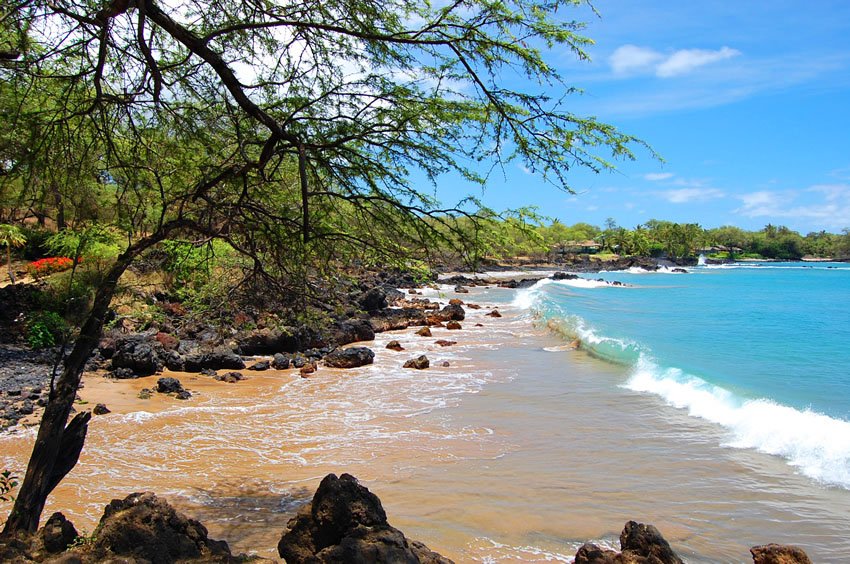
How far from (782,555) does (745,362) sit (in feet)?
52.7

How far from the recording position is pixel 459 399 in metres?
12.2

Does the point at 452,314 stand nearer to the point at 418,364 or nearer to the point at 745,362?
the point at 418,364

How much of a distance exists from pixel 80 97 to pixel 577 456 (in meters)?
7.72

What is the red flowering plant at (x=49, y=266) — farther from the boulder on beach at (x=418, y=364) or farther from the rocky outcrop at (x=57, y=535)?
the rocky outcrop at (x=57, y=535)

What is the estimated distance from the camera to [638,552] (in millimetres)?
4320

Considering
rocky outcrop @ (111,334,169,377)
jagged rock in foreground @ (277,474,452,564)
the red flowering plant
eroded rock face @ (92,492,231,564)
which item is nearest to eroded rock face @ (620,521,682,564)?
jagged rock in foreground @ (277,474,452,564)

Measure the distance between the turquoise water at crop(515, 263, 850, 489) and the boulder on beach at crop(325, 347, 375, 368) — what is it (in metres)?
7.00

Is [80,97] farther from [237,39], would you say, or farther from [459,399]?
[459,399]

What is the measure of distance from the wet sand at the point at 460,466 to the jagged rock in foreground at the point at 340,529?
1634 mm

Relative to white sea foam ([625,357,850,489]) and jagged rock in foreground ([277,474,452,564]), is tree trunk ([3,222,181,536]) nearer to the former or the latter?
jagged rock in foreground ([277,474,452,564])

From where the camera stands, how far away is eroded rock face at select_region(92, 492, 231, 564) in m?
3.60

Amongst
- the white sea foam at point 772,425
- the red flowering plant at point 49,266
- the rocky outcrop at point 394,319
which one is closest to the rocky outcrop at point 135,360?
the red flowering plant at point 49,266

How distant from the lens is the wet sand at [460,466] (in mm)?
6090

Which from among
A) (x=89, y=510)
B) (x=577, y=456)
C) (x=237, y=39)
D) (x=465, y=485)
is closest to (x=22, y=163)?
(x=237, y=39)
